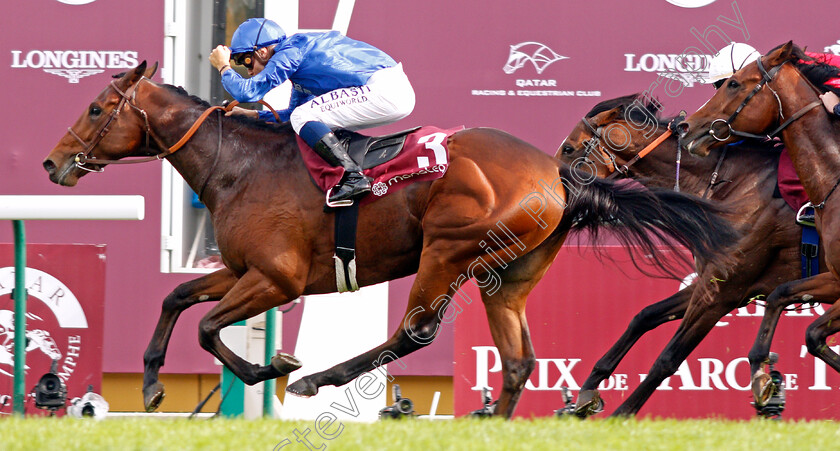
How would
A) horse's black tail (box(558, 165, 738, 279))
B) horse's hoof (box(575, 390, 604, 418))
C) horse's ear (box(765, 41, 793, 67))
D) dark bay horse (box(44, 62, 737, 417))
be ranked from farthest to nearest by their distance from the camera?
1. horse's hoof (box(575, 390, 604, 418))
2. horse's ear (box(765, 41, 793, 67))
3. horse's black tail (box(558, 165, 738, 279))
4. dark bay horse (box(44, 62, 737, 417))

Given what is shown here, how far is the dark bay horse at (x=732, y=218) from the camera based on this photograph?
5.78 meters

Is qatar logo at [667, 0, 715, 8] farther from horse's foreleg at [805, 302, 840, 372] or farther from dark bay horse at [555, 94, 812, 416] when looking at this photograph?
horse's foreleg at [805, 302, 840, 372]

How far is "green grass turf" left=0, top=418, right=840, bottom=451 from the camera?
387 cm

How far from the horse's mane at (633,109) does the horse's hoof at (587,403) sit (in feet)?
5.64

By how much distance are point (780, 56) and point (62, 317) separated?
13.2ft

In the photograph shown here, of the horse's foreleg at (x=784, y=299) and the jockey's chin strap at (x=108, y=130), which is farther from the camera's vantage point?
the horse's foreleg at (x=784, y=299)

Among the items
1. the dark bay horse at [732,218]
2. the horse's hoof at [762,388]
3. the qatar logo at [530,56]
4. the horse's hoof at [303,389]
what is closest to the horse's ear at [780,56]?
the dark bay horse at [732,218]

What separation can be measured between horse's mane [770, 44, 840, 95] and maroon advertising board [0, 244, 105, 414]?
3.82 meters

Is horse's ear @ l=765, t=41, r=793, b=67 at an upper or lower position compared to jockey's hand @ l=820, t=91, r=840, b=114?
upper

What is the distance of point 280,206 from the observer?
4980mm

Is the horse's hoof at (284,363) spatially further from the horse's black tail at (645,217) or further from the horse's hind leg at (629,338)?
the horse's hind leg at (629,338)

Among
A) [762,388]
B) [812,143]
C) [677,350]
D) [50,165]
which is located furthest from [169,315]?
[812,143]

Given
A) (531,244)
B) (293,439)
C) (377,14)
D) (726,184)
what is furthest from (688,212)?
(377,14)

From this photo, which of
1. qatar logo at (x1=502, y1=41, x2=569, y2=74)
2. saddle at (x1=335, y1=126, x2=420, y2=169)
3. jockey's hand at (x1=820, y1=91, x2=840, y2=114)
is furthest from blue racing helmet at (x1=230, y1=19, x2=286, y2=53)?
jockey's hand at (x1=820, y1=91, x2=840, y2=114)
